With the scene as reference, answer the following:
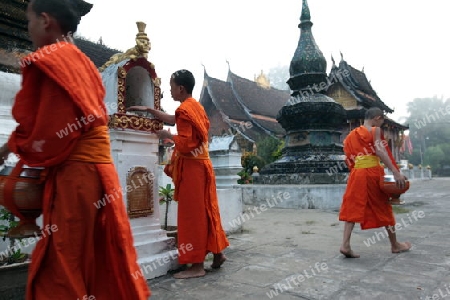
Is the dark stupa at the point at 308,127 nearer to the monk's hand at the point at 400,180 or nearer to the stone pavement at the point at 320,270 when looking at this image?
the stone pavement at the point at 320,270

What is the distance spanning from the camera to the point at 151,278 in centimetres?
299

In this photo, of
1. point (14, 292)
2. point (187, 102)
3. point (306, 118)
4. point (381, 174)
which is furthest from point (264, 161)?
point (14, 292)

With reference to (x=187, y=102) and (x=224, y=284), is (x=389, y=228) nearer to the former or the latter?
(x=224, y=284)

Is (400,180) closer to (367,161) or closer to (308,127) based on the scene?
(367,161)

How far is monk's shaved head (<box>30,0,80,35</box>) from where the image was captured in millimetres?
1665

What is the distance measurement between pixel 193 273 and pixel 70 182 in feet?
5.71

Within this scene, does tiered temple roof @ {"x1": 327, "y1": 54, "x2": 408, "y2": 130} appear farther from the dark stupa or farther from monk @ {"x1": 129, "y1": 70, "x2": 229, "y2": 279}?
monk @ {"x1": 129, "y1": 70, "x2": 229, "y2": 279}

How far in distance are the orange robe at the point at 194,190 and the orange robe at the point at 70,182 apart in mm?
1338

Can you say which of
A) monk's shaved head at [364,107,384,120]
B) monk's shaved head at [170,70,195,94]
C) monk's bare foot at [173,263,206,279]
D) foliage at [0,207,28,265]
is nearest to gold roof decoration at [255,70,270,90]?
monk's shaved head at [364,107,384,120]

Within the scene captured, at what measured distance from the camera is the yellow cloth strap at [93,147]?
Result: 1646 millimetres

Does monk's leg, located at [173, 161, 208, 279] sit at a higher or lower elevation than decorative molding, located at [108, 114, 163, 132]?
lower

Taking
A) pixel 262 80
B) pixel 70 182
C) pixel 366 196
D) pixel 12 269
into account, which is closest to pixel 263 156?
pixel 366 196

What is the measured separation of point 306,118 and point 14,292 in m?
8.42

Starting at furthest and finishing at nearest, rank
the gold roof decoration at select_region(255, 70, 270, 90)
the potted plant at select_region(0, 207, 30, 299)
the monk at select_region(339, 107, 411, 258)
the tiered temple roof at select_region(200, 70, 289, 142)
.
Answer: the gold roof decoration at select_region(255, 70, 270, 90)
the tiered temple roof at select_region(200, 70, 289, 142)
the monk at select_region(339, 107, 411, 258)
the potted plant at select_region(0, 207, 30, 299)
